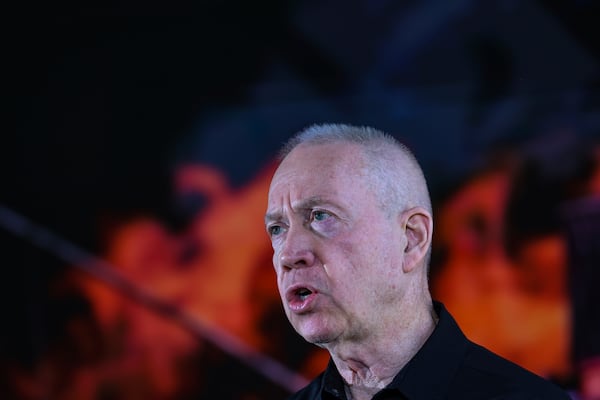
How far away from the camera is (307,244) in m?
1.76

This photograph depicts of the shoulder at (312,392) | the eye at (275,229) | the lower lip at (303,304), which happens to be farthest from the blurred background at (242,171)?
the lower lip at (303,304)

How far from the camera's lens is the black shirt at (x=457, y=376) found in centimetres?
165

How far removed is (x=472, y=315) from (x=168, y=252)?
49.3 inches

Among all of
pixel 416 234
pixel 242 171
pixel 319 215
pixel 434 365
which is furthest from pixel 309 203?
pixel 242 171

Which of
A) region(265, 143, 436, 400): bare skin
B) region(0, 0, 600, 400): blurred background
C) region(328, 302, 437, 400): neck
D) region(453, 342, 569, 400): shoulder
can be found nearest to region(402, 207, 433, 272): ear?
region(265, 143, 436, 400): bare skin

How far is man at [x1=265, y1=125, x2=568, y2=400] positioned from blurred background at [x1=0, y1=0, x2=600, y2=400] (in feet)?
4.65

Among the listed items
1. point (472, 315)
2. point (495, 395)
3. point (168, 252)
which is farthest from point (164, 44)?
point (495, 395)

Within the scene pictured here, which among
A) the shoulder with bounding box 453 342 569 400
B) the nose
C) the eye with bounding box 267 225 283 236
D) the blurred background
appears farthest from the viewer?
the blurred background

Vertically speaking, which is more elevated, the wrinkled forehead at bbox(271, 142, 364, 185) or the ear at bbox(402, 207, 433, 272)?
the wrinkled forehead at bbox(271, 142, 364, 185)

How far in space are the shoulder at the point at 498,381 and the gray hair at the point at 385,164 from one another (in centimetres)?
33

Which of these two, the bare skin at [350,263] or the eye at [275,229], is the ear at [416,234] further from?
the eye at [275,229]

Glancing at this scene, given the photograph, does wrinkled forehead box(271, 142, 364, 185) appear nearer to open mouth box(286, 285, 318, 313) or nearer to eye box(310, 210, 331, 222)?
eye box(310, 210, 331, 222)

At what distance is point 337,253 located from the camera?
1741 mm

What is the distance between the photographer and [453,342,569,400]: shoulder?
5.38ft
